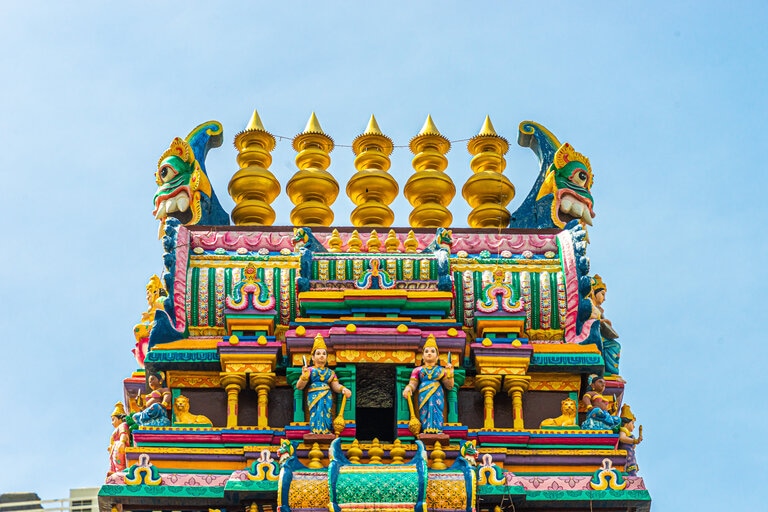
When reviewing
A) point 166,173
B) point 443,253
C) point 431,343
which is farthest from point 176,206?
point 431,343

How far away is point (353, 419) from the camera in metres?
25.9

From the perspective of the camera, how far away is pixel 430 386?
25734 millimetres

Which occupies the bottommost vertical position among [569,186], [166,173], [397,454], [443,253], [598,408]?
[397,454]

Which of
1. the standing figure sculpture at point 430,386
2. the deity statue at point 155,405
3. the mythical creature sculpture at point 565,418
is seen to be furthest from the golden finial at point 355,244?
the mythical creature sculpture at point 565,418

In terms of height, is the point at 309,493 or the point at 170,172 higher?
the point at 170,172

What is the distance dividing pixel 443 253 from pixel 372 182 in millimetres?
2923

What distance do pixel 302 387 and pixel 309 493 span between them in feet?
6.43

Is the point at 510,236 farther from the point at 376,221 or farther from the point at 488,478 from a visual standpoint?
the point at 488,478

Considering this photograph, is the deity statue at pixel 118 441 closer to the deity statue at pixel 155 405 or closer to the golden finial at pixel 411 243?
the deity statue at pixel 155 405

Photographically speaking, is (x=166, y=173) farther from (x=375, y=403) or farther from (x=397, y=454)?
(x=397, y=454)

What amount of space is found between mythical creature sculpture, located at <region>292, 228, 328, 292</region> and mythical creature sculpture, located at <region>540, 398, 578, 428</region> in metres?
3.59

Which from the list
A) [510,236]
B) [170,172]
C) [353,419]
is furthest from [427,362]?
[170,172]

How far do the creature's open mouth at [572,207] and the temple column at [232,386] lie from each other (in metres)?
5.41

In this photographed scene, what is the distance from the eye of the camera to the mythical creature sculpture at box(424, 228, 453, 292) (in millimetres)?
26859
